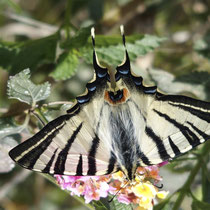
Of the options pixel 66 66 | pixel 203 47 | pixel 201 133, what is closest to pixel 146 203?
pixel 201 133

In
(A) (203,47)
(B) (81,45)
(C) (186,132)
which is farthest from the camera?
(A) (203,47)

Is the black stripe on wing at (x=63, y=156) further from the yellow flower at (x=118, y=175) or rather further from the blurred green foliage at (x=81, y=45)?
the blurred green foliage at (x=81, y=45)

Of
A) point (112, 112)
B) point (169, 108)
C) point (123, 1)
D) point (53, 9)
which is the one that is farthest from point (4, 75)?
point (169, 108)

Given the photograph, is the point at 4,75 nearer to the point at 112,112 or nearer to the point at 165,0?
the point at 165,0

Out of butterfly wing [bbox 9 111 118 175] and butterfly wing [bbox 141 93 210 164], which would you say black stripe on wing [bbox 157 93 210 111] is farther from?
butterfly wing [bbox 9 111 118 175]

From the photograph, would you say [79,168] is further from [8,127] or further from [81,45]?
[81,45]

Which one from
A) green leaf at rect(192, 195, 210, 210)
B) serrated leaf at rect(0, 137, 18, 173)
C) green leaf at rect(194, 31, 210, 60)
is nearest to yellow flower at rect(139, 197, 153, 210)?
green leaf at rect(192, 195, 210, 210)
